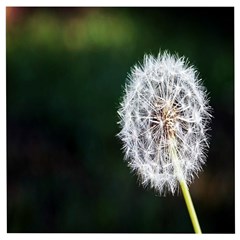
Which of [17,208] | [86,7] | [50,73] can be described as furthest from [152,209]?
[86,7]

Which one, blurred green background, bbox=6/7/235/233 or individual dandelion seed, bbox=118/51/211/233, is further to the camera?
blurred green background, bbox=6/7/235/233

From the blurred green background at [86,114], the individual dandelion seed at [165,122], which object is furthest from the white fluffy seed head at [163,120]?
the blurred green background at [86,114]

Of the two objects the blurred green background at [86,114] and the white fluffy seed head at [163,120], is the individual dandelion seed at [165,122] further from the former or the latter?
the blurred green background at [86,114]

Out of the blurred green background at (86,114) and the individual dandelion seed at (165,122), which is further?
the blurred green background at (86,114)

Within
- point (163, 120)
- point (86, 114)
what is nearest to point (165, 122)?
point (163, 120)

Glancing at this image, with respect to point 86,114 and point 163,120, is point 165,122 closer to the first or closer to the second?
point 163,120

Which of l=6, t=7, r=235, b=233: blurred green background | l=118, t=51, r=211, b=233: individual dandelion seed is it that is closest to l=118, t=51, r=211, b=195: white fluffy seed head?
l=118, t=51, r=211, b=233: individual dandelion seed

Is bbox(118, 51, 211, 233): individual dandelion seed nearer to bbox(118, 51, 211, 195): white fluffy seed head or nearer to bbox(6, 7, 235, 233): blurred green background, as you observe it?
bbox(118, 51, 211, 195): white fluffy seed head

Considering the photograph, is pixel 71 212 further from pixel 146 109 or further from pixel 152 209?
pixel 146 109
